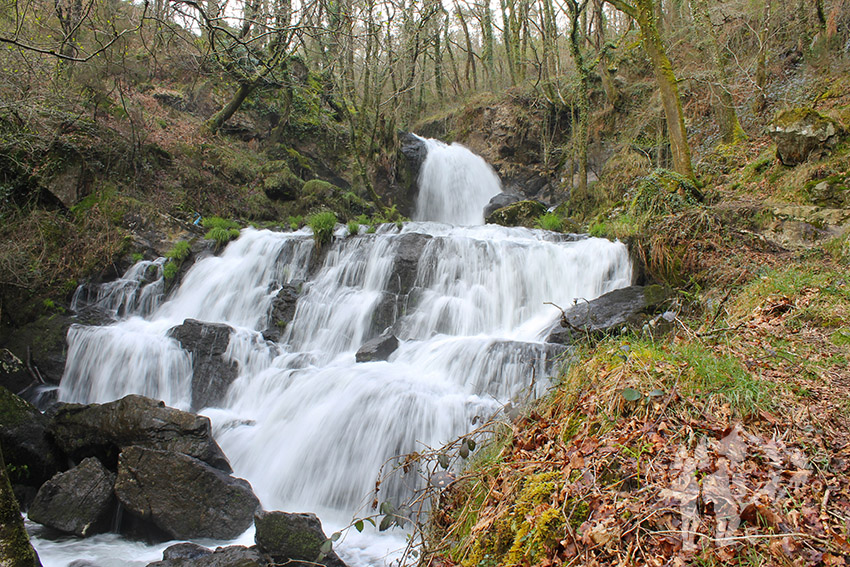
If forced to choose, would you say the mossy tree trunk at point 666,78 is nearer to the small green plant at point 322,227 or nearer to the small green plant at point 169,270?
the small green plant at point 322,227

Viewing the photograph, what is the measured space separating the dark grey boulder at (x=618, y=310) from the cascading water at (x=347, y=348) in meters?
0.56

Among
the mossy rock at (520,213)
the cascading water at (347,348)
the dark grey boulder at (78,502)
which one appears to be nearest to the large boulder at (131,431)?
the dark grey boulder at (78,502)

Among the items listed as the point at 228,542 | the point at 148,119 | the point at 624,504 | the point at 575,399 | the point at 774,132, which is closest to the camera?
the point at 624,504

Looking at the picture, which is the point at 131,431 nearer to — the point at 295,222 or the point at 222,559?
the point at 222,559

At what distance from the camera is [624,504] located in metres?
2.18

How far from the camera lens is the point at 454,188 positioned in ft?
60.3

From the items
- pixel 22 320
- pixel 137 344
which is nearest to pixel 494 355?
pixel 137 344

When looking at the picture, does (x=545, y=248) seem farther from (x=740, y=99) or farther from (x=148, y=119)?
(x=148, y=119)

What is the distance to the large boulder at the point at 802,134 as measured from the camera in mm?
7312

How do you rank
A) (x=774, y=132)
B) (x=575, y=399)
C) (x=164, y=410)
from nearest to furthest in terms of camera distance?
1. (x=575, y=399)
2. (x=164, y=410)
3. (x=774, y=132)

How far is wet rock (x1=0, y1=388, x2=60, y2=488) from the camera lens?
566 centimetres

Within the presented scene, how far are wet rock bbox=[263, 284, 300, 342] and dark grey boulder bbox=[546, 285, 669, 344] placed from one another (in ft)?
17.0

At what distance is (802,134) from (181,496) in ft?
34.3

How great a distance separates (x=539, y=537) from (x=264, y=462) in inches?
180
